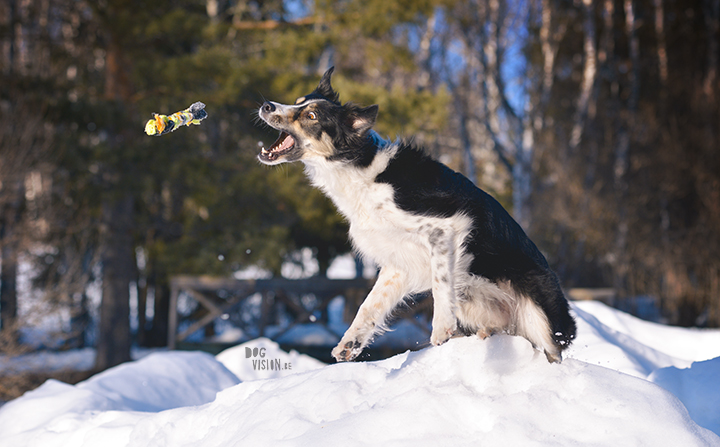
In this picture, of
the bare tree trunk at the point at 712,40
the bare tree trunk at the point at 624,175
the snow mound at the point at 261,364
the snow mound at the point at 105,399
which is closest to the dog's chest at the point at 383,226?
the snow mound at the point at 105,399

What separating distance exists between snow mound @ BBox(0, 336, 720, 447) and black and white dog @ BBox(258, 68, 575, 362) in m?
0.18

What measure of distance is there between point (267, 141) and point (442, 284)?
7.73 meters

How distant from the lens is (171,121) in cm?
295

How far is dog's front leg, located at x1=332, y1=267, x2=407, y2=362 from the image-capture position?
279cm

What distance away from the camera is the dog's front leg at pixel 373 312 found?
2795 mm

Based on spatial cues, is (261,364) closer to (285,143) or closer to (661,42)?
(285,143)

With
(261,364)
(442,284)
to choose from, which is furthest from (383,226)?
(261,364)

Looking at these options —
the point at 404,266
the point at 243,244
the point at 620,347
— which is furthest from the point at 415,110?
the point at 404,266

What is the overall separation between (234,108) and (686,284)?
10158 millimetres

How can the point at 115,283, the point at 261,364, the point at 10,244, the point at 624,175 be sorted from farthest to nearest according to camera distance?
the point at 624,175 → the point at 115,283 → the point at 10,244 → the point at 261,364

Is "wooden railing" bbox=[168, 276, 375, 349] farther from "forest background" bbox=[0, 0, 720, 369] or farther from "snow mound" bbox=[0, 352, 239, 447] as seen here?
"snow mound" bbox=[0, 352, 239, 447]

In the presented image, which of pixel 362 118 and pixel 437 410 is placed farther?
pixel 362 118

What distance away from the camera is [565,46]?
15188 mm

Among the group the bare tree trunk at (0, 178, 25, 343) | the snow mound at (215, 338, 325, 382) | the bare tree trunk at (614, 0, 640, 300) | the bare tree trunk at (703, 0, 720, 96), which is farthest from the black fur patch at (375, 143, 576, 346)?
the bare tree trunk at (703, 0, 720, 96)
